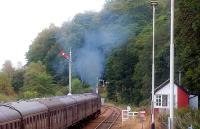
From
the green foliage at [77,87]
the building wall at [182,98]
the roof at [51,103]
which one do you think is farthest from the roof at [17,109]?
the green foliage at [77,87]

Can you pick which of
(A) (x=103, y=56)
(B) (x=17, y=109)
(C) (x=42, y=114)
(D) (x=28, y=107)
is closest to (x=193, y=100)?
(C) (x=42, y=114)

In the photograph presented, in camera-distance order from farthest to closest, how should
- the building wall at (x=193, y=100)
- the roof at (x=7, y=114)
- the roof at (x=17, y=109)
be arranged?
the building wall at (x=193, y=100), the roof at (x=17, y=109), the roof at (x=7, y=114)

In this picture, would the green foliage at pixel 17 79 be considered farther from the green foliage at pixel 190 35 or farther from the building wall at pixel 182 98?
the green foliage at pixel 190 35

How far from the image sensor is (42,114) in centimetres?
2902

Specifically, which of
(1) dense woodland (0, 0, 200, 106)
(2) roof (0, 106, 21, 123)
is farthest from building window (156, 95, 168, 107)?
(2) roof (0, 106, 21, 123)

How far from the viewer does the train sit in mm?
22480

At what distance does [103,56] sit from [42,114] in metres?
65.9

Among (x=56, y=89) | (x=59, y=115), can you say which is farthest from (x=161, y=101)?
(x=56, y=89)

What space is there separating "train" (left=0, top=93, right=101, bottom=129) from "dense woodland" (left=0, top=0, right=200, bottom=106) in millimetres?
15778

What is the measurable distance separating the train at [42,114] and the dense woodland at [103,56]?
15778 mm

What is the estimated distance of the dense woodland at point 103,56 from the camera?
7425 cm

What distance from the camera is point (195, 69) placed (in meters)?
40.6

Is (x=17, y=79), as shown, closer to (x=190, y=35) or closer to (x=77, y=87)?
(x=77, y=87)

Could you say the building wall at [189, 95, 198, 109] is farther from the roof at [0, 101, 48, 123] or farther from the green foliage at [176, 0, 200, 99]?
the roof at [0, 101, 48, 123]
